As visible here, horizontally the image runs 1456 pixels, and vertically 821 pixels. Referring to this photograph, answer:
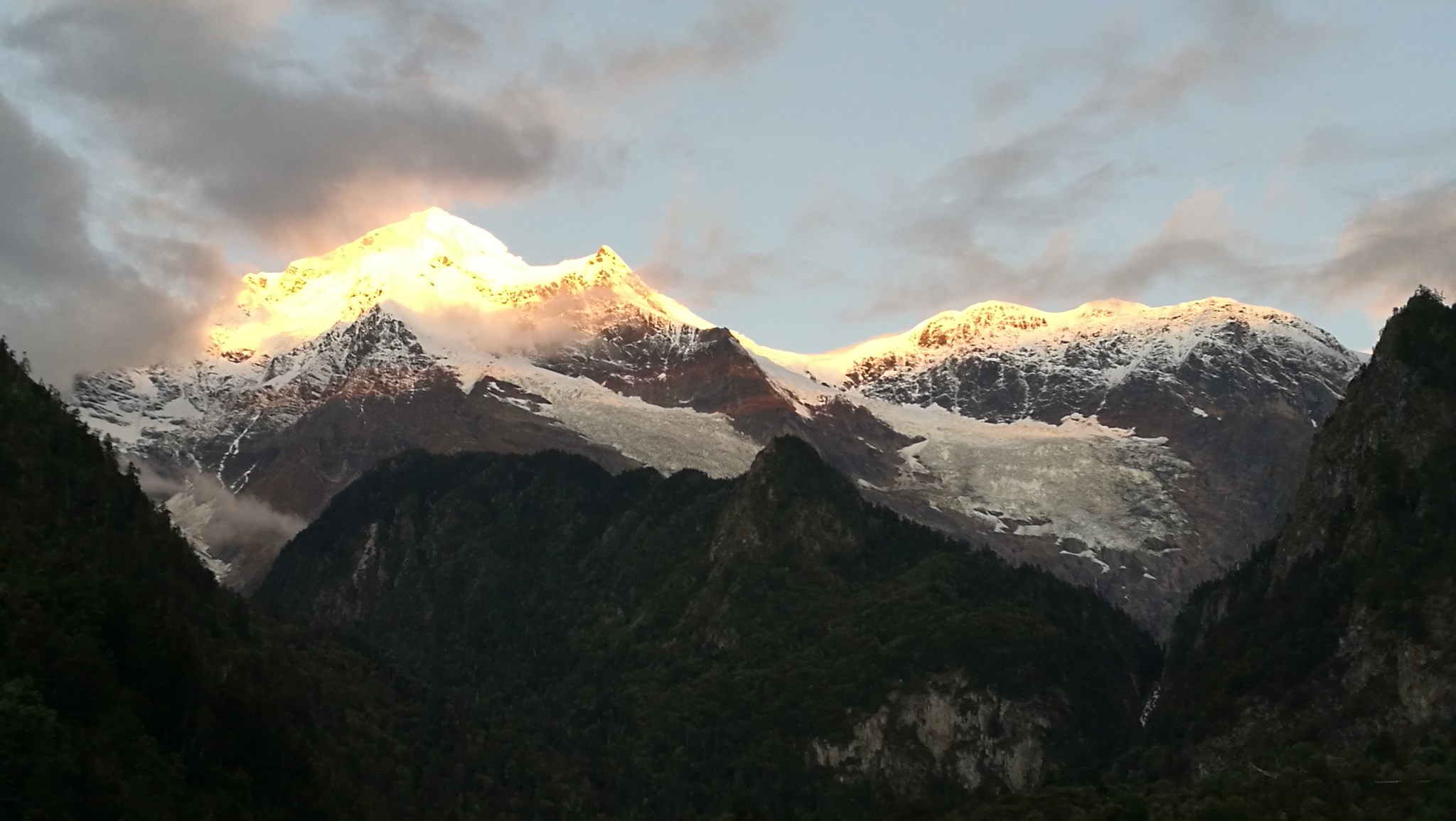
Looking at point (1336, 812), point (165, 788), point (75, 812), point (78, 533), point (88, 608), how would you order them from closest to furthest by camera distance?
point (75, 812) < point (165, 788) < point (88, 608) < point (1336, 812) < point (78, 533)

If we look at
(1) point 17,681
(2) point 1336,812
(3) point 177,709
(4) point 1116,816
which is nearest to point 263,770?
(3) point 177,709

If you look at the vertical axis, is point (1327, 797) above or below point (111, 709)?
above

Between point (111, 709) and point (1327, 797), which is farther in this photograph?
point (1327, 797)

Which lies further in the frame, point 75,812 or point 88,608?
point 88,608

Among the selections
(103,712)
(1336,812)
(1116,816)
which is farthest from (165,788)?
(1336,812)

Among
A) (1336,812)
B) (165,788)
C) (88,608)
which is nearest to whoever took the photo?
(165,788)

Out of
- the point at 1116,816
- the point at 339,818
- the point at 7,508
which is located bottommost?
the point at 339,818

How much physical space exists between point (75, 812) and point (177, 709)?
29928 mm

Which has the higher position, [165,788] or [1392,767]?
[1392,767]

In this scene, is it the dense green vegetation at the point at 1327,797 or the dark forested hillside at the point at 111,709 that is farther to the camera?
the dense green vegetation at the point at 1327,797

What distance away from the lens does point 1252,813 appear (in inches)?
7318

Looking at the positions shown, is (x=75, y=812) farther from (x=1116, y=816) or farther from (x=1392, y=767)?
(x=1392, y=767)

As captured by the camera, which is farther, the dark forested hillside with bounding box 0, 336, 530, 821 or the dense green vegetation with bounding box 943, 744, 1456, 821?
the dense green vegetation with bounding box 943, 744, 1456, 821

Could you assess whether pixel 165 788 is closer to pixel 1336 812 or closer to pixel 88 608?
pixel 88 608
